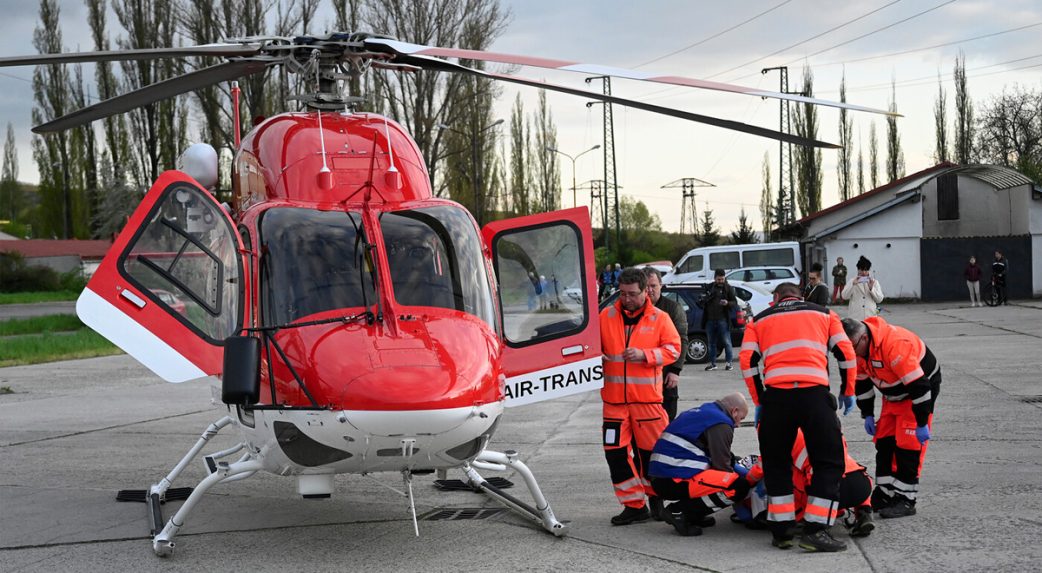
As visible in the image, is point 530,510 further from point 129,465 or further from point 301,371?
point 129,465

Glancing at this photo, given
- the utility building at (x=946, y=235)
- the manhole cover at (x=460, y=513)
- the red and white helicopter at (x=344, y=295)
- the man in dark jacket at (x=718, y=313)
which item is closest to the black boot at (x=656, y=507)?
the red and white helicopter at (x=344, y=295)

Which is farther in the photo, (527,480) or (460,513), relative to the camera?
(460,513)

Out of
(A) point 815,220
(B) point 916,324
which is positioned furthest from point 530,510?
(A) point 815,220

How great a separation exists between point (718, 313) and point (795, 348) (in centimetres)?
1137

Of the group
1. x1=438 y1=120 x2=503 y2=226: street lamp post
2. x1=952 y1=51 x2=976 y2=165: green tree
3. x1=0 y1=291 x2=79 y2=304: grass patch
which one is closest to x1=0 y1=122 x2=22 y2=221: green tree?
x1=0 y1=291 x2=79 y2=304: grass patch

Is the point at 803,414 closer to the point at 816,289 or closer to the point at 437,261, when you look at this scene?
the point at 437,261

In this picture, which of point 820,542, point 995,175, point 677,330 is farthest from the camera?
point 995,175

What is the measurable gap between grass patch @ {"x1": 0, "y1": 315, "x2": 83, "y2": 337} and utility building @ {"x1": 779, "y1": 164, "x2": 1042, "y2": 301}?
27.4 m

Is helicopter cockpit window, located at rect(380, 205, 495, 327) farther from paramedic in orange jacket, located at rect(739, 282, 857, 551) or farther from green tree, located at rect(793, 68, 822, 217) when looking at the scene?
Answer: green tree, located at rect(793, 68, 822, 217)

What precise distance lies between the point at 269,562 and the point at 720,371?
12.4m

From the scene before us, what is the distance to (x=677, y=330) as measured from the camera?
30.0 ft

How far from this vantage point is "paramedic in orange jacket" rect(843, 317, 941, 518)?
6.85m

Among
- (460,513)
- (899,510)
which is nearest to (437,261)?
(460,513)

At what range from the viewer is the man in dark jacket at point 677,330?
838cm
